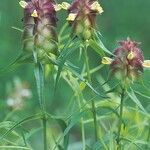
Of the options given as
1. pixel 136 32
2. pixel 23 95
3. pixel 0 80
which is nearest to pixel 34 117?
pixel 23 95

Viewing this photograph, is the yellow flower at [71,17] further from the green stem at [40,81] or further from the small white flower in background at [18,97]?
the small white flower in background at [18,97]

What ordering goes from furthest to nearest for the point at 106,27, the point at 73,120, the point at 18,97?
the point at 106,27
the point at 18,97
the point at 73,120

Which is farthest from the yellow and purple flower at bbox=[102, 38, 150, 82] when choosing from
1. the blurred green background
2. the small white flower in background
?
→ the blurred green background

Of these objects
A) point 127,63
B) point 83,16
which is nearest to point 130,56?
point 127,63

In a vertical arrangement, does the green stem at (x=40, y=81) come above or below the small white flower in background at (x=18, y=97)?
above

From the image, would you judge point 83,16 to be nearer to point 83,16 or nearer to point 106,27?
point 83,16

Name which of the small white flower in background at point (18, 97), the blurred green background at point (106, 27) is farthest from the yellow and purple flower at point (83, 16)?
the blurred green background at point (106, 27)
